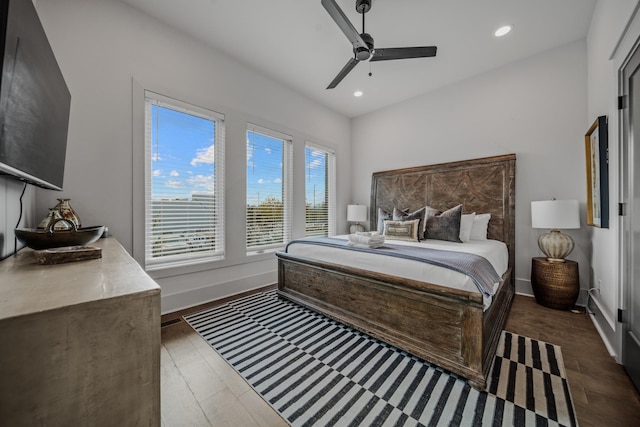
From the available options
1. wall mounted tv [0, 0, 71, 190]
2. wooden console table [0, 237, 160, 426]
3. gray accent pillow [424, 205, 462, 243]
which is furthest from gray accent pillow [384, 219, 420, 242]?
wall mounted tv [0, 0, 71, 190]

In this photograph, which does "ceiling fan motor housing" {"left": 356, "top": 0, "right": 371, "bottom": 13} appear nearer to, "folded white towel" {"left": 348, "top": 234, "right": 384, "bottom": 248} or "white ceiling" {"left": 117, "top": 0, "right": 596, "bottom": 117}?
"white ceiling" {"left": 117, "top": 0, "right": 596, "bottom": 117}

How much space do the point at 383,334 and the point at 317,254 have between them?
1004 millimetres

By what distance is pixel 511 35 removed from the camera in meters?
2.80

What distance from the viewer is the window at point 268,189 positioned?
3.50 metres

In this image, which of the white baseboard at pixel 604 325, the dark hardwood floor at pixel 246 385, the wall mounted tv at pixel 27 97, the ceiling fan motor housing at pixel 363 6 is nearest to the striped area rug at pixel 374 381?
the dark hardwood floor at pixel 246 385

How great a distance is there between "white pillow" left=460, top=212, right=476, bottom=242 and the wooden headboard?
42 centimetres

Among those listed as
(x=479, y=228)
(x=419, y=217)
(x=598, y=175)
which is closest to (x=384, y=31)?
(x=419, y=217)

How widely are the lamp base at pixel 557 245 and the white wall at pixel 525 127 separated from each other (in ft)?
0.97

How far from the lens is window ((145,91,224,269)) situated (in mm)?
2625

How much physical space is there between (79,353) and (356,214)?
14.1ft

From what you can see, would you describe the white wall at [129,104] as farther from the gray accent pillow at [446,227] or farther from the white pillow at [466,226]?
the white pillow at [466,226]

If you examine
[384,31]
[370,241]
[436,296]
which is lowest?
[436,296]

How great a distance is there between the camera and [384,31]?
8.93ft

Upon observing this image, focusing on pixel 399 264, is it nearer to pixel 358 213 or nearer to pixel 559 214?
pixel 559 214
